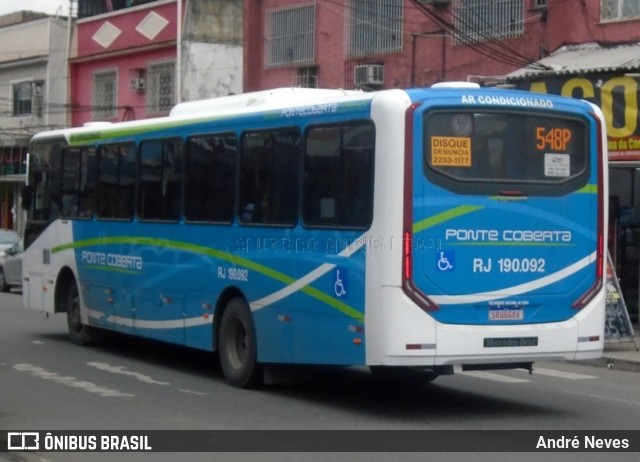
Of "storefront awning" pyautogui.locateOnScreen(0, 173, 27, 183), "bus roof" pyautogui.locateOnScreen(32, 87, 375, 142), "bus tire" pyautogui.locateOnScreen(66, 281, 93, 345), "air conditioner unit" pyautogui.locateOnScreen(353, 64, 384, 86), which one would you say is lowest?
"bus tire" pyautogui.locateOnScreen(66, 281, 93, 345)

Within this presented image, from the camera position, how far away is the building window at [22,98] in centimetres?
4609

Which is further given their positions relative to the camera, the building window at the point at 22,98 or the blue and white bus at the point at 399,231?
the building window at the point at 22,98

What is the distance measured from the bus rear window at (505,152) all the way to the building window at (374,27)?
16334mm

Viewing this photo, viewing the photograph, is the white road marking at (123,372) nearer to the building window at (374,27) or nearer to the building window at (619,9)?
the building window at (619,9)

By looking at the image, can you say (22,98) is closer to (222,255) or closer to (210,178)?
(210,178)

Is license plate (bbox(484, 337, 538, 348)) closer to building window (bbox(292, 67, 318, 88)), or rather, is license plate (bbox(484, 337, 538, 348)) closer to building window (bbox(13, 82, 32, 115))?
building window (bbox(292, 67, 318, 88))

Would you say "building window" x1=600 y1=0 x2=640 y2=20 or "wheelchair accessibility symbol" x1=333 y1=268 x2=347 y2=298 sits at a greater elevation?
"building window" x1=600 y1=0 x2=640 y2=20

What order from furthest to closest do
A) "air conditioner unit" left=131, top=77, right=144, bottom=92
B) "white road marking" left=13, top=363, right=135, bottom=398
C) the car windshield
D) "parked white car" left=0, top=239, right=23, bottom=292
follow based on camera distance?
"air conditioner unit" left=131, top=77, right=144, bottom=92, the car windshield, "parked white car" left=0, top=239, right=23, bottom=292, "white road marking" left=13, top=363, right=135, bottom=398

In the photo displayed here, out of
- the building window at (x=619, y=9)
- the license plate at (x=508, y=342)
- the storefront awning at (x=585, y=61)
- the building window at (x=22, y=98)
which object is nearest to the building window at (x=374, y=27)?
the storefront awning at (x=585, y=61)

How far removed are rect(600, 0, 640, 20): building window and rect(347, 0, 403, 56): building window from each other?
6.48 m

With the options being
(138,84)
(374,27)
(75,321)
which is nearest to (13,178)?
(138,84)

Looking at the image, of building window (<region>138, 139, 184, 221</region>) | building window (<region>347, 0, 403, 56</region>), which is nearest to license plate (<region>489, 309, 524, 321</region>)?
building window (<region>138, 139, 184, 221</region>)

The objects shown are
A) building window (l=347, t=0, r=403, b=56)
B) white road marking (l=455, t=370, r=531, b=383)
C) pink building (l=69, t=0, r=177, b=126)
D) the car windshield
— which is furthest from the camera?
pink building (l=69, t=0, r=177, b=126)

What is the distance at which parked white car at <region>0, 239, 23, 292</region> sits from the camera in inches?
1204
